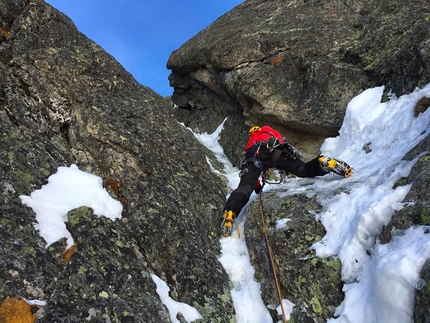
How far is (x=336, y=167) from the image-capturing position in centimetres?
930

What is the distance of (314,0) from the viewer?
19.0 m

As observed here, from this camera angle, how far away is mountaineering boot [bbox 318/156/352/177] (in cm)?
920

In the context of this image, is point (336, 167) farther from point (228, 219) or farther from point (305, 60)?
point (305, 60)

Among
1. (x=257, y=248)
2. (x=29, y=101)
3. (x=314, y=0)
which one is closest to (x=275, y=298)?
(x=257, y=248)

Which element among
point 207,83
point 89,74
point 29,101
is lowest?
point 29,101

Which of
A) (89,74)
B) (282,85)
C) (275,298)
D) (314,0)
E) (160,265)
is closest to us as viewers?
(275,298)

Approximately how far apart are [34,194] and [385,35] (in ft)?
44.1

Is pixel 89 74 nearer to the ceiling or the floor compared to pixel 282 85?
nearer to the floor

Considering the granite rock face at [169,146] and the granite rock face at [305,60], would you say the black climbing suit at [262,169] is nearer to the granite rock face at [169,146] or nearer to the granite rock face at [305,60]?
the granite rock face at [169,146]

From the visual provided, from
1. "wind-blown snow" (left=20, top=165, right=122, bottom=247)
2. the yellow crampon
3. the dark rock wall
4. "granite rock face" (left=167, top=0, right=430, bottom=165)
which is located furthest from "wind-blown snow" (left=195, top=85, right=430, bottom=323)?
"wind-blown snow" (left=20, top=165, right=122, bottom=247)

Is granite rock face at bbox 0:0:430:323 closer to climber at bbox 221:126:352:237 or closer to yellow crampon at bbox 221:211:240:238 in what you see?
yellow crampon at bbox 221:211:240:238

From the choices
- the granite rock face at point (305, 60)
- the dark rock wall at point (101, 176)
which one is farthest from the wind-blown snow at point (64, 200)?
the granite rock face at point (305, 60)

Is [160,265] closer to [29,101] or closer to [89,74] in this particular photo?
[29,101]

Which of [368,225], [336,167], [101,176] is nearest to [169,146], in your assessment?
[101,176]
